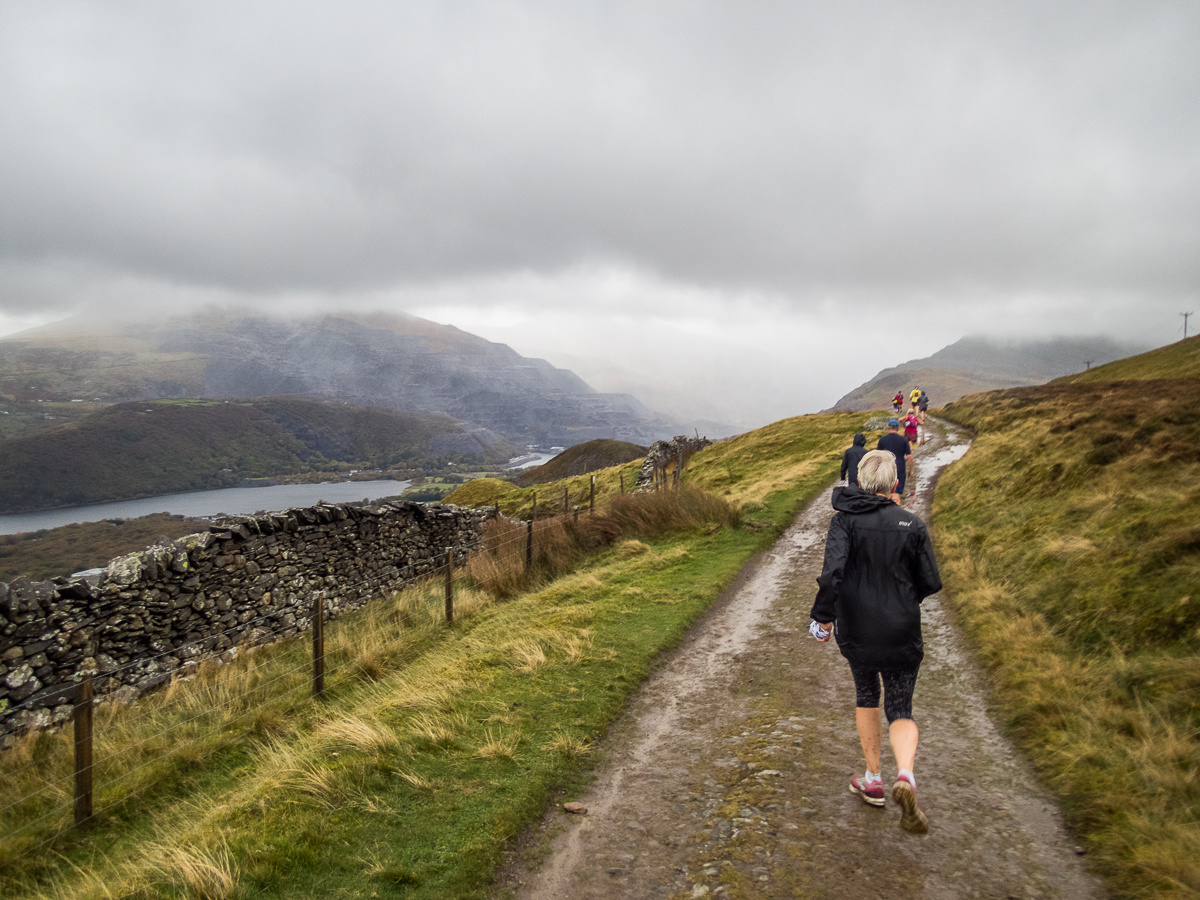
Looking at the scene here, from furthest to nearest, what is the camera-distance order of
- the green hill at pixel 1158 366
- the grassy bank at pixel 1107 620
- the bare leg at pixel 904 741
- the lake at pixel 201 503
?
the lake at pixel 201 503
the green hill at pixel 1158 366
the bare leg at pixel 904 741
the grassy bank at pixel 1107 620

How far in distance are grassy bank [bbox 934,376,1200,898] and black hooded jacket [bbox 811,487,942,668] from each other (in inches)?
69.7

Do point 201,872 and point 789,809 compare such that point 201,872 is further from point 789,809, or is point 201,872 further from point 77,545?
point 77,545

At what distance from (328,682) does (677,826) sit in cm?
711

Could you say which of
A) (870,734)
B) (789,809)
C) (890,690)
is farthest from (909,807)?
(789,809)

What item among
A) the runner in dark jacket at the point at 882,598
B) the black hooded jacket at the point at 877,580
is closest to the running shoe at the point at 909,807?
the runner in dark jacket at the point at 882,598

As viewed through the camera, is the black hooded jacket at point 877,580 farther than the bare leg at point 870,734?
No

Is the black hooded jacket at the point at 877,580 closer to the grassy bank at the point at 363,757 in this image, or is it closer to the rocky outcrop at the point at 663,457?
the grassy bank at the point at 363,757

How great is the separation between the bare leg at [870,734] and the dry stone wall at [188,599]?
281 inches

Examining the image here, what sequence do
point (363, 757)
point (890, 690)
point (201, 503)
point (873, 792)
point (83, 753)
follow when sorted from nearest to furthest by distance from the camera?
1. point (890, 690)
2. point (873, 792)
3. point (363, 757)
4. point (83, 753)
5. point (201, 503)

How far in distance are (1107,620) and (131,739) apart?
12.5 m

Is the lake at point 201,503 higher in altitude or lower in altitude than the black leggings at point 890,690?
lower

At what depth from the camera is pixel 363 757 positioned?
19.0ft

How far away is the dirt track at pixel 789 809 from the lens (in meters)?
4.00

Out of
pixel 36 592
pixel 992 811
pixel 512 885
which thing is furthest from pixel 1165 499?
pixel 36 592
